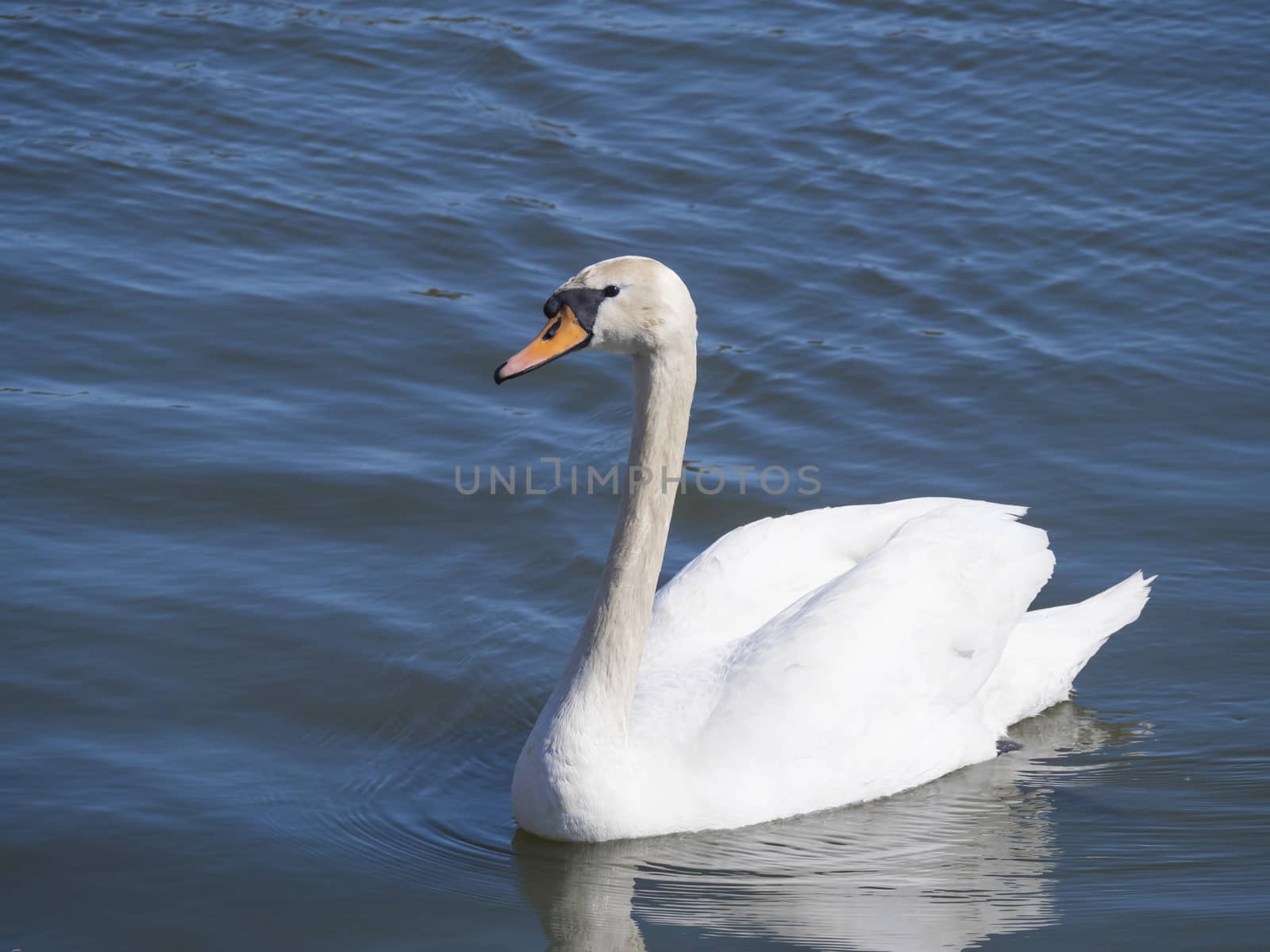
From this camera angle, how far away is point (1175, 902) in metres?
5.52

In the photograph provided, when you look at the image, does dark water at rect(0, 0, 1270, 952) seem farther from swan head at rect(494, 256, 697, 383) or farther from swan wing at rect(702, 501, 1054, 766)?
swan head at rect(494, 256, 697, 383)

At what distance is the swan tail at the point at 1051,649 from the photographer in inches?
273

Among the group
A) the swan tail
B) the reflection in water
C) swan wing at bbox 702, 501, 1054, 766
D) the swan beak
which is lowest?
the reflection in water

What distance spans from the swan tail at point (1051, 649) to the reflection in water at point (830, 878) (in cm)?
64

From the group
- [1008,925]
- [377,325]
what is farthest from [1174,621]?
[377,325]

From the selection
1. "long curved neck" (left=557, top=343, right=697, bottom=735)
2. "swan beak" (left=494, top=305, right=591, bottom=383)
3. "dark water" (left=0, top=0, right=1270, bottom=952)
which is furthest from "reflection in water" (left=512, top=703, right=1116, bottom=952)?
"swan beak" (left=494, top=305, right=591, bottom=383)

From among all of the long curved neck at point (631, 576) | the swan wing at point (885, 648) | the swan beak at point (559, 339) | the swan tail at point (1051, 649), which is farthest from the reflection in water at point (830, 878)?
the swan beak at point (559, 339)

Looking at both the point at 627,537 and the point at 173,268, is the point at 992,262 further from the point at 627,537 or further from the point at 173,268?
the point at 627,537

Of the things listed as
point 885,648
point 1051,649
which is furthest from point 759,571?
point 1051,649

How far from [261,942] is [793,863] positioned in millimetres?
1751

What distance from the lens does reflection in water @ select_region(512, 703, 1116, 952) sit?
5379 millimetres

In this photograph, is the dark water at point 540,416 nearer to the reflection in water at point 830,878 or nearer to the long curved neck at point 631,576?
the reflection in water at point 830,878

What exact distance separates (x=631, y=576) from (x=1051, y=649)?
2103mm

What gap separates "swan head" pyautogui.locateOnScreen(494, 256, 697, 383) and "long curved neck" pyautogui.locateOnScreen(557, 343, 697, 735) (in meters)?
0.25
